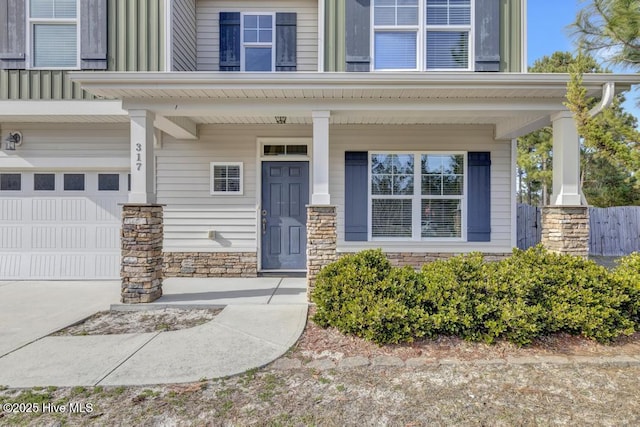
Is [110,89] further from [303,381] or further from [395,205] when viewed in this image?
[395,205]

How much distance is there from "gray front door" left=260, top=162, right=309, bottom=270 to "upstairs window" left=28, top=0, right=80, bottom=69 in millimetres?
3678

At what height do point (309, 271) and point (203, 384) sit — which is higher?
point (309, 271)

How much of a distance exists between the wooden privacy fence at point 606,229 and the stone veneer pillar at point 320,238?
8005mm

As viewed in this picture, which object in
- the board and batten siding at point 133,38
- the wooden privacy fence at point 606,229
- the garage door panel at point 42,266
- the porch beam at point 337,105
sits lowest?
the garage door panel at point 42,266

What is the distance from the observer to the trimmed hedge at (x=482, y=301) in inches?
136

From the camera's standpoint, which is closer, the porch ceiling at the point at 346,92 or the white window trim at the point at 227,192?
the porch ceiling at the point at 346,92

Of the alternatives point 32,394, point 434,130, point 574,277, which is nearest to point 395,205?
point 434,130

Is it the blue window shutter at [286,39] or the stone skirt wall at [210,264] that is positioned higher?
the blue window shutter at [286,39]

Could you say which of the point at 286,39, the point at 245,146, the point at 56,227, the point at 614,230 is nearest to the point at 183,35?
the point at 286,39

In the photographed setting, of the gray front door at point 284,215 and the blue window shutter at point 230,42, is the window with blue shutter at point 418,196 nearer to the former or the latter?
the gray front door at point 284,215

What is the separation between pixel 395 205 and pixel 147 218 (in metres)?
4.05

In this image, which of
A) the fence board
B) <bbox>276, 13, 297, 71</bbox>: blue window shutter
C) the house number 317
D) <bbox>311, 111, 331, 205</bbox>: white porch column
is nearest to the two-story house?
<bbox>276, 13, 297, 71</bbox>: blue window shutter

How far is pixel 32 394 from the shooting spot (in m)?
2.67

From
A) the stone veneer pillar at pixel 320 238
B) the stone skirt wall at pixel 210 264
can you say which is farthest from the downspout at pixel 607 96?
the stone skirt wall at pixel 210 264
